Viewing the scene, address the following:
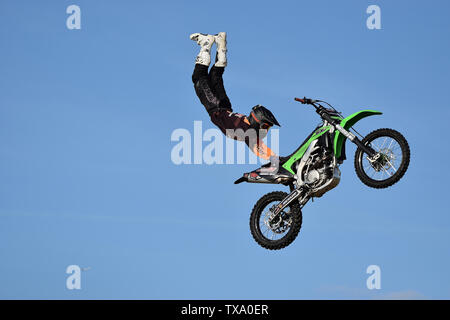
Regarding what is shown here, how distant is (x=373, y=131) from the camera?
747 inches

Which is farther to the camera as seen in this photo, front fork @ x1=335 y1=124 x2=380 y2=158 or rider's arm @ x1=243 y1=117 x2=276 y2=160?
rider's arm @ x1=243 y1=117 x2=276 y2=160

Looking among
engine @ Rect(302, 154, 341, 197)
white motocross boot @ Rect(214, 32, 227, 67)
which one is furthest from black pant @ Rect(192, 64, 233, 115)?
engine @ Rect(302, 154, 341, 197)

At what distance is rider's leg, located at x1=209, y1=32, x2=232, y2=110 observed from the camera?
850 inches

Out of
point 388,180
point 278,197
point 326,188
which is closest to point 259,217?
point 278,197

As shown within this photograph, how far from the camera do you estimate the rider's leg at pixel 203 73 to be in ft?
70.3

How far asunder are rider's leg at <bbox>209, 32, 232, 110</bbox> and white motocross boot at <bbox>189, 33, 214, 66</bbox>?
244mm

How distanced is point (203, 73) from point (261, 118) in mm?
2487

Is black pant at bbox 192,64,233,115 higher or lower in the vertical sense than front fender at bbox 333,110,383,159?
higher

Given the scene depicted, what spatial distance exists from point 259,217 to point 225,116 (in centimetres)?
302

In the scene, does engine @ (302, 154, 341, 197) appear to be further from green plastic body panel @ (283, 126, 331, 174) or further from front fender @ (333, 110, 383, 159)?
green plastic body panel @ (283, 126, 331, 174)

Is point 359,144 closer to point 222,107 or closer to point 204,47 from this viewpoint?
point 222,107

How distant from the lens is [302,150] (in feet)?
66.1

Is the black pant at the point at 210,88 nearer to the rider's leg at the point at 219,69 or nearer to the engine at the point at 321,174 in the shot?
the rider's leg at the point at 219,69

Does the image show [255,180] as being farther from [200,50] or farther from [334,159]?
[200,50]
